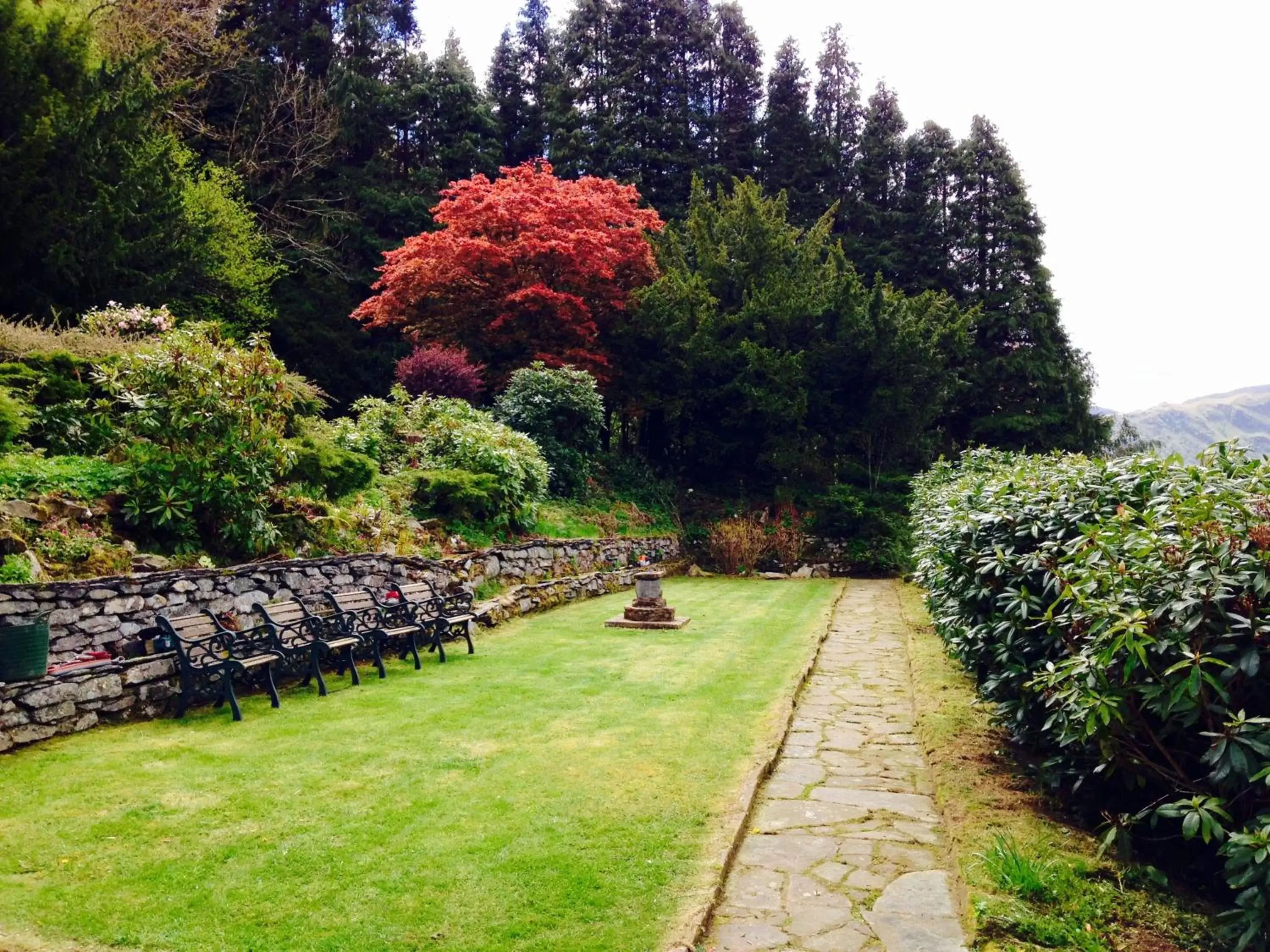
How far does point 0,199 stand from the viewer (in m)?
12.0

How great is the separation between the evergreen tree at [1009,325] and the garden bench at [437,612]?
20.7 m

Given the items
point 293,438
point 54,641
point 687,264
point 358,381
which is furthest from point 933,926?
point 358,381

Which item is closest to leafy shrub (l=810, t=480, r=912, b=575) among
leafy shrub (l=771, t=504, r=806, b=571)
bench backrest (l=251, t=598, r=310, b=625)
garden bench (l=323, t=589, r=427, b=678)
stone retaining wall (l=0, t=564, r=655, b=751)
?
leafy shrub (l=771, t=504, r=806, b=571)

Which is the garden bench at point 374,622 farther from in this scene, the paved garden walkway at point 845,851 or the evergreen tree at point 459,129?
the evergreen tree at point 459,129

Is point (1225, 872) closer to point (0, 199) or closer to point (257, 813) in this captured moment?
point (257, 813)

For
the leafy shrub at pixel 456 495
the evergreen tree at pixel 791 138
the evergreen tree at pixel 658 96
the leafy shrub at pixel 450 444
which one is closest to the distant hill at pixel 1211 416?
the evergreen tree at pixel 791 138

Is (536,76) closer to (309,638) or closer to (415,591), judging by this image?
(415,591)

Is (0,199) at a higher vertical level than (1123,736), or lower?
higher

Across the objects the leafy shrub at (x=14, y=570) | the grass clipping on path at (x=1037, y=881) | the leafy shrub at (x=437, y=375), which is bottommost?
the grass clipping on path at (x=1037, y=881)

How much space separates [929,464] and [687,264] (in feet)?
28.8

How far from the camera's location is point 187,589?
690cm

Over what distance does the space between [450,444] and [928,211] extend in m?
22.3

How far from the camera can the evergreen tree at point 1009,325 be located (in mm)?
25016

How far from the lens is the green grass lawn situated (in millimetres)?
3270
